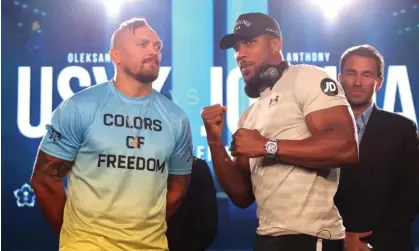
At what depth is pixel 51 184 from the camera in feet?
6.77

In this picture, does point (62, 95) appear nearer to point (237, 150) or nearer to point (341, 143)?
point (237, 150)

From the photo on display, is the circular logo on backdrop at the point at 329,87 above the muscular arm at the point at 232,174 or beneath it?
above

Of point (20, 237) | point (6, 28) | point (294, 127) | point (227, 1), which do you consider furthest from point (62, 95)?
point (294, 127)

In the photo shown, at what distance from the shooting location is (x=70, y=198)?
201 cm

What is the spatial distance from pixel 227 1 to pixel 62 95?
1016 mm

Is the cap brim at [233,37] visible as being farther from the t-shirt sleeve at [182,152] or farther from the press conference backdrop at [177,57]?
the press conference backdrop at [177,57]

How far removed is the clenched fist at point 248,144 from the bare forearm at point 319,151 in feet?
0.19

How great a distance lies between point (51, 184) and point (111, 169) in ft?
0.79

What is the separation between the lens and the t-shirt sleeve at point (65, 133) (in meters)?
1.99

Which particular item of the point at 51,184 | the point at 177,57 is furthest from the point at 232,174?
the point at 177,57

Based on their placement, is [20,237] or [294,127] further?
[20,237]

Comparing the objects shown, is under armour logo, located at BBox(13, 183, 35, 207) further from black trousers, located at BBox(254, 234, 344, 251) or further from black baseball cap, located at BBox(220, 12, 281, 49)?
black trousers, located at BBox(254, 234, 344, 251)

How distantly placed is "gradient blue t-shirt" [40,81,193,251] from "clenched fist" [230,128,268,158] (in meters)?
0.24

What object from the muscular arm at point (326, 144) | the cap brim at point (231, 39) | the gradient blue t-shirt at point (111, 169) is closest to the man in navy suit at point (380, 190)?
the muscular arm at point (326, 144)
